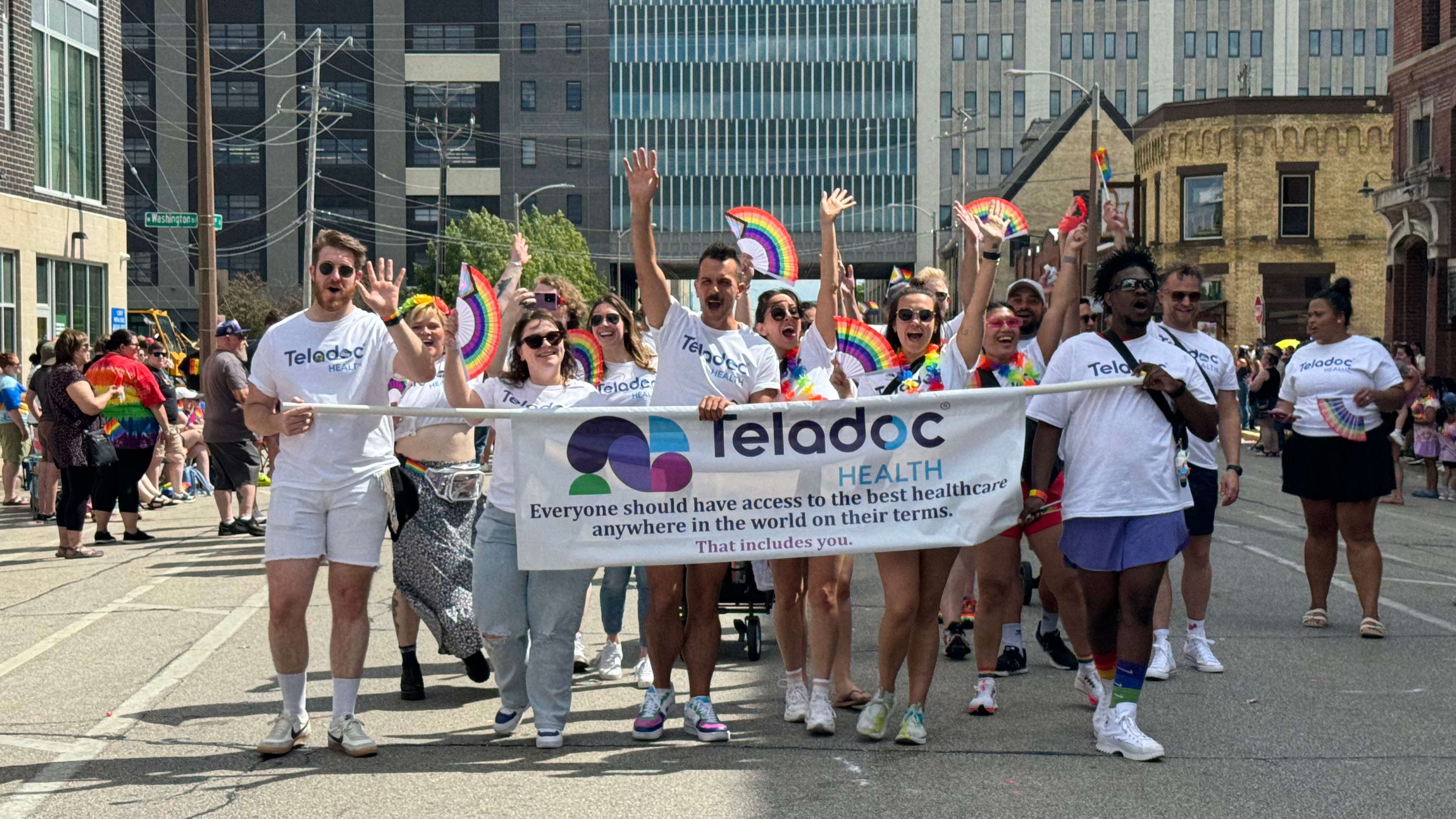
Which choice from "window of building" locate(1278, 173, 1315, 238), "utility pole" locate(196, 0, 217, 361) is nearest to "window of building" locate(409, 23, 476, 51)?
"window of building" locate(1278, 173, 1315, 238)

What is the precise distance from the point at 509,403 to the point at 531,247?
68.7 metres

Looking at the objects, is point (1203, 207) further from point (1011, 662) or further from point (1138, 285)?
point (1138, 285)

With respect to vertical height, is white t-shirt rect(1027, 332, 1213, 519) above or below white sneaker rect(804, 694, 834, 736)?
above

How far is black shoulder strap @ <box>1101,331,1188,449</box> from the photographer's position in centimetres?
662

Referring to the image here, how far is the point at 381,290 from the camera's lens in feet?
21.6

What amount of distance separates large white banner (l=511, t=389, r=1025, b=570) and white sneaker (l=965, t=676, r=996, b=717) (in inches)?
32.6

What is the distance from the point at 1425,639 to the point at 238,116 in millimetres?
94631

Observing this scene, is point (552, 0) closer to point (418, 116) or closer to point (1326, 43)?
point (418, 116)

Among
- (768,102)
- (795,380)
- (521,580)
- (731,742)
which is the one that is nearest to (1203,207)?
(795,380)

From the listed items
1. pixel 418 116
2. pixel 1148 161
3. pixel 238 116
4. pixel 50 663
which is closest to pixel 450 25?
pixel 418 116

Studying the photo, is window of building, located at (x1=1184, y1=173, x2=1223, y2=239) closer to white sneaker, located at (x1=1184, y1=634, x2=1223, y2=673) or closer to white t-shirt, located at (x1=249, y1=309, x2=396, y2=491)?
white sneaker, located at (x1=1184, y1=634, x2=1223, y2=673)

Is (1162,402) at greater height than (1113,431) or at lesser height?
greater

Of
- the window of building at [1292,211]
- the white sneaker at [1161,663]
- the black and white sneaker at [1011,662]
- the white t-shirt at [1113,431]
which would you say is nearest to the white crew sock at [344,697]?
the white t-shirt at [1113,431]

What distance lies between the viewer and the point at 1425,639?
9188 mm
